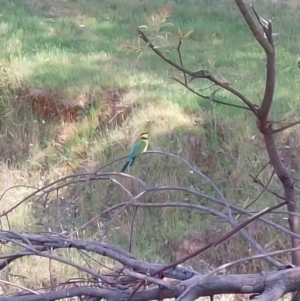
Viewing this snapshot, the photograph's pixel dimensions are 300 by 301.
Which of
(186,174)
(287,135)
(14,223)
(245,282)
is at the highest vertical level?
(245,282)

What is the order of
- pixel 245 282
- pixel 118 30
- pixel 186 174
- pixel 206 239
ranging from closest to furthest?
pixel 245 282 < pixel 206 239 < pixel 186 174 < pixel 118 30

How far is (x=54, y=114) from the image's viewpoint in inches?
182

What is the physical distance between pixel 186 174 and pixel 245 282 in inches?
122

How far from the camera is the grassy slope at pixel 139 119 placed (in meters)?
3.87

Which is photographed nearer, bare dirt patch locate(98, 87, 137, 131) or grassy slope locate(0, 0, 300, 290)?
grassy slope locate(0, 0, 300, 290)

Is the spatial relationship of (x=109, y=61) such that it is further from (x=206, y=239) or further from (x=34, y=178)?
(x=206, y=239)

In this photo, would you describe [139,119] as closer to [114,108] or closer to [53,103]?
[114,108]

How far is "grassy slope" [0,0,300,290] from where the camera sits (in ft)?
12.7

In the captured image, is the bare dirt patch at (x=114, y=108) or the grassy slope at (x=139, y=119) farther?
the bare dirt patch at (x=114, y=108)

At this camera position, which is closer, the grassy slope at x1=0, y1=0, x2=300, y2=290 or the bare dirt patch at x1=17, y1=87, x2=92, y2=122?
the grassy slope at x1=0, y1=0, x2=300, y2=290

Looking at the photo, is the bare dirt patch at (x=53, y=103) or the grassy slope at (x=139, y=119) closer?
the grassy slope at (x=139, y=119)

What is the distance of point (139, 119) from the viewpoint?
4.41 meters

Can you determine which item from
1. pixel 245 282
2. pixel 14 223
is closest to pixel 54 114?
pixel 14 223

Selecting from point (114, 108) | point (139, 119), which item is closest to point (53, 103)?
point (114, 108)
